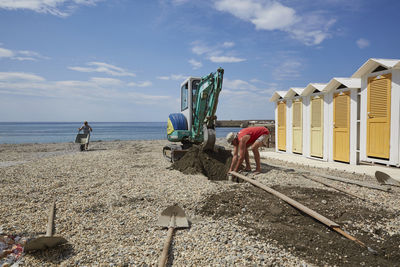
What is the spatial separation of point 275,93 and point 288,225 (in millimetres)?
10897

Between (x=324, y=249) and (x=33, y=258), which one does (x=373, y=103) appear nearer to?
(x=324, y=249)

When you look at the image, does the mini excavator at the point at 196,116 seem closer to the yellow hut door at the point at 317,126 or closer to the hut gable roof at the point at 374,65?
the hut gable roof at the point at 374,65

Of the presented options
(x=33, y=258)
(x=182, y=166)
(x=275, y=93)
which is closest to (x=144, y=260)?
(x=33, y=258)

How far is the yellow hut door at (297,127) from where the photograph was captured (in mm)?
12266

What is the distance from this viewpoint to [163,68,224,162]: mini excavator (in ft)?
26.0

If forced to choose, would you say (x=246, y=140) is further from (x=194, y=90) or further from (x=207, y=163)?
(x=194, y=90)

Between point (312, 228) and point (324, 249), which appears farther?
point (312, 228)

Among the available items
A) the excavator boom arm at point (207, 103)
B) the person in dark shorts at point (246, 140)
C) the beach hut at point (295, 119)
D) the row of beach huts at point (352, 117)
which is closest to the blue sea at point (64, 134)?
the excavator boom arm at point (207, 103)

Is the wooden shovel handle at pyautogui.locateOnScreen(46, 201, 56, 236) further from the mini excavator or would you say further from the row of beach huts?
the row of beach huts

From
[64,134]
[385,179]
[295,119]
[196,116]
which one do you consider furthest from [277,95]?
[64,134]

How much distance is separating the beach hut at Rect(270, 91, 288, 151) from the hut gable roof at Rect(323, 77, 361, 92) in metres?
3.17

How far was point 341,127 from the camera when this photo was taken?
9.88 m

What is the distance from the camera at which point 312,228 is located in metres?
3.82

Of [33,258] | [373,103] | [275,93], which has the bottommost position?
[33,258]
